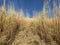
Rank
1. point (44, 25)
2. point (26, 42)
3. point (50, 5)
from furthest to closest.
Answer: point (50, 5)
point (44, 25)
point (26, 42)

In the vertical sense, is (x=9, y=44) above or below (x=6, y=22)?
below

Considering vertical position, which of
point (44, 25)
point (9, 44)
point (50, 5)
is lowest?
point (9, 44)

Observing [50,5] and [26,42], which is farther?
[50,5]

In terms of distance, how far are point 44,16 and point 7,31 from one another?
3.73 feet

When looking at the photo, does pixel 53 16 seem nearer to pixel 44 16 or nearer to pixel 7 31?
pixel 44 16

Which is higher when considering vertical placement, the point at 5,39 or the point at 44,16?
the point at 44,16

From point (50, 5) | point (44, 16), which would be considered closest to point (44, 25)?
point (44, 16)

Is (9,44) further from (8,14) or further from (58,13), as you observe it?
(58,13)

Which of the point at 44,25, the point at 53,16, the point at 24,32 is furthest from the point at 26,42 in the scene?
the point at 53,16

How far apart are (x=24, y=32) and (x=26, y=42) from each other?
36cm

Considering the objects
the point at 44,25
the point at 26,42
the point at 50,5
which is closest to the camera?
the point at 26,42

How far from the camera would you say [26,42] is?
646 centimetres

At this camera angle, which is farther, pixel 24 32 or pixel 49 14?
pixel 49 14

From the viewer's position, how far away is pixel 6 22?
23.2 feet
